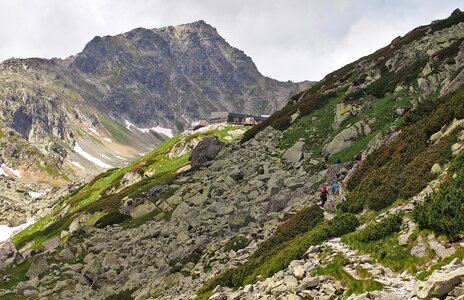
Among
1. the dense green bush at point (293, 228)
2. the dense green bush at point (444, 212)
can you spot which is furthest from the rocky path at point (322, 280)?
the dense green bush at point (293, 228)

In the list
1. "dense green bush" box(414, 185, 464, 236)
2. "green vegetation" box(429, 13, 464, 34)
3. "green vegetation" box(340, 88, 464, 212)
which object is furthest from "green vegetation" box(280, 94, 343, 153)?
"dense green bush" box(414, 185, 464, 236)

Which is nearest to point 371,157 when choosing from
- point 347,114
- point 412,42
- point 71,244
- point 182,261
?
point 182,261

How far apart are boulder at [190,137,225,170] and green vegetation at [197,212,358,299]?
97.1ft

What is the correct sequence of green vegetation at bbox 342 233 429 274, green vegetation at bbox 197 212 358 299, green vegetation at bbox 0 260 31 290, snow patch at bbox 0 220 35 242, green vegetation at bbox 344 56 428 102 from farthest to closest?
snow patch at bbox 0 220 35 242 → green vegetation at bbox 344 56 428 102 → green vegetation at bbox 0 260 31 290 → green vegetation at bbox 197 212 358 299 → green vegetation at bbox 342 233 429 274

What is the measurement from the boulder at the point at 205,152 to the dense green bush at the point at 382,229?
38.2 m

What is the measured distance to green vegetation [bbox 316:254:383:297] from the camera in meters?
14.7

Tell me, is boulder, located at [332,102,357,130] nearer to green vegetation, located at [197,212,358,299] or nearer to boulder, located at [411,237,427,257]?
green vegetation, located at [197,212,358,299]

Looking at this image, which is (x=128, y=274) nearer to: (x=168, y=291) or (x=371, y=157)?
(x=168, y=291)

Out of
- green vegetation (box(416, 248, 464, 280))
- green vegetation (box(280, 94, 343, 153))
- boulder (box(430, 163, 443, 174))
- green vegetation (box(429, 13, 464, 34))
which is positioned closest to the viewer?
green vegetation (box(416, 248, 464, 280))

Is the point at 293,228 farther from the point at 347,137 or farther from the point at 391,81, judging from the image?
the point at 391,81

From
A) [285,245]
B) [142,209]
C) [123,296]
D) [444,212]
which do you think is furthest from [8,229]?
[444,212]

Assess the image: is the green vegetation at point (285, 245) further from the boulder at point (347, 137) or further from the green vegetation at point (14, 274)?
the green vegetation at point (14, 274)

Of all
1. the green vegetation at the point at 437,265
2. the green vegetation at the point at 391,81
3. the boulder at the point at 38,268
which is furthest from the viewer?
the green vegetation at the point at 391,81

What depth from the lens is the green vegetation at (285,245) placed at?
20.2m
